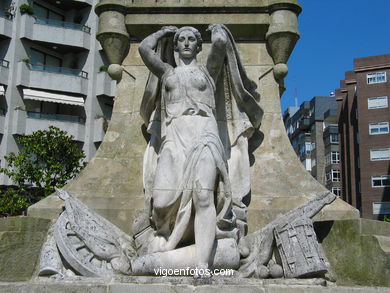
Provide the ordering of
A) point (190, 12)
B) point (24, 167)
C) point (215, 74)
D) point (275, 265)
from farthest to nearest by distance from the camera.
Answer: point (24, 167) → point (190, 12) → point (215, 74) → point (275, 265)

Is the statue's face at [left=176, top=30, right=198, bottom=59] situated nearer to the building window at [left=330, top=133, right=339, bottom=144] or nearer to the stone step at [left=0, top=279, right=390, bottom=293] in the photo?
the stone step at [left=0, top=279, right=390, bottom=293]

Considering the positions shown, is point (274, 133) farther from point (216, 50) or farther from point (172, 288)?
point (172, 288)

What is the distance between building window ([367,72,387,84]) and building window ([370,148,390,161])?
6.45 metres

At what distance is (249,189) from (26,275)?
10.4ft

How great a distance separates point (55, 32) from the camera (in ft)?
134

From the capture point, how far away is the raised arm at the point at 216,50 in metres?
7.38

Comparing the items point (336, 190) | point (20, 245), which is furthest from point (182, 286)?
point (336, 190)

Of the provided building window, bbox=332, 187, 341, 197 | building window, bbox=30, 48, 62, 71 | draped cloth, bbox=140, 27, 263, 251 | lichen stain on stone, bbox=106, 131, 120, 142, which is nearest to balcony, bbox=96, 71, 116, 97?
building window, bbox=30, 48, 62, 71

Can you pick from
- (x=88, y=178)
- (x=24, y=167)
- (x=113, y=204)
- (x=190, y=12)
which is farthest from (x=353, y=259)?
(x=24, y=167)

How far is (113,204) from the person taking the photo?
7820 millimetres

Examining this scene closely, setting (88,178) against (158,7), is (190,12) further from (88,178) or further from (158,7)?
(88,178)

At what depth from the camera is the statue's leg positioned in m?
6.23

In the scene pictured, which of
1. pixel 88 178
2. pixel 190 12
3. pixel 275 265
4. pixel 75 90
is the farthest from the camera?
pixel 75 90

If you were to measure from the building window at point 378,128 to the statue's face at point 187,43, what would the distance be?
46.8 metres
